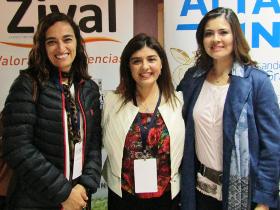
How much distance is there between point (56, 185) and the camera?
71.1 inches

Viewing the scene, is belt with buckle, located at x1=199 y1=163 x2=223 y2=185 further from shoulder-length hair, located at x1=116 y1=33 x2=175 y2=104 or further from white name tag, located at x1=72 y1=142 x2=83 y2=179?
white name tag, located at x1=72 y1=142 x2=83 y2=179

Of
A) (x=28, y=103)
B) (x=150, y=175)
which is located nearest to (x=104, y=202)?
(x=150, y=175)

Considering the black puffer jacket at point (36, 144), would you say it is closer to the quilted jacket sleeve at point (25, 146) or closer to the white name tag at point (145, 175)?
the quilted jacket sleeve at point (25, 146)

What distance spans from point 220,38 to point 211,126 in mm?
485

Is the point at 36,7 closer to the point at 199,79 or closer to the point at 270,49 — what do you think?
the point at 199,79

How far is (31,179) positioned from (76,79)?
593 mm

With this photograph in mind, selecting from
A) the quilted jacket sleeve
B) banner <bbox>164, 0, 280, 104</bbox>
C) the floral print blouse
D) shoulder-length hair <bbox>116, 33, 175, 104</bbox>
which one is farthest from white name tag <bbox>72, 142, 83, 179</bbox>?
banner <bbox>164, 0, 280, 104</bbox>

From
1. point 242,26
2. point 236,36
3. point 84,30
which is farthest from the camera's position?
point 84,30

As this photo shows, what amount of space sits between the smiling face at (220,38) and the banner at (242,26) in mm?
678

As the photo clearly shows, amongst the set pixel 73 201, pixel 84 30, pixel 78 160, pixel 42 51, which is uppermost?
pixel 84 30

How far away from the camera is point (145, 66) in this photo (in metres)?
2.03

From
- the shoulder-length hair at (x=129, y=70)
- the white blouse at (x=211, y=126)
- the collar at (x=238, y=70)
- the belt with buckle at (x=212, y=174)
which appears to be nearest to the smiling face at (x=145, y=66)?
the shoulder-length hair at (x=129, y=70)

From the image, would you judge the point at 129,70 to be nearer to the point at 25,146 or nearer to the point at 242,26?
the point at 25,146

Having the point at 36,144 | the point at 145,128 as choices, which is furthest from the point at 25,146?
the point at 145,128
